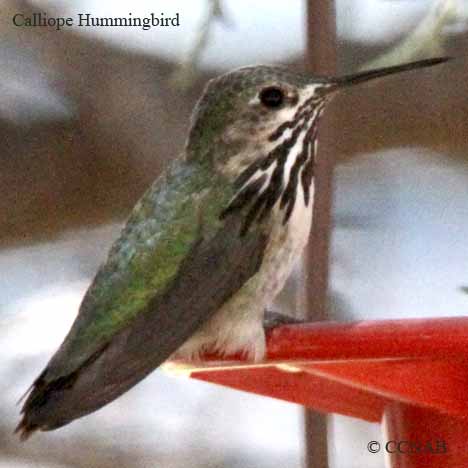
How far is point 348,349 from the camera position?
0.95 metres

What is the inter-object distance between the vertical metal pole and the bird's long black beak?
0.8 inches

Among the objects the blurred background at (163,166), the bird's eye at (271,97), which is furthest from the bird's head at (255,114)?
the blurred background at (163,166)

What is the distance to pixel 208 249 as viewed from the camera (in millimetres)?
1316

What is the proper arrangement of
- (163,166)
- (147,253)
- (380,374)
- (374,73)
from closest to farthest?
(380,374) → (374,73) → (147,253) → (163,166)

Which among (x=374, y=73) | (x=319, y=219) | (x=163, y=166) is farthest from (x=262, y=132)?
(x=163, y=166)

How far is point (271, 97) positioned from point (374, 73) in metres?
0.25

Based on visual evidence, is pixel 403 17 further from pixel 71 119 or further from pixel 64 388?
pixel 64 388

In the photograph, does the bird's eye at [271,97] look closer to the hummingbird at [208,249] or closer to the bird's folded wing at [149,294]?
the hummingbird at [208,249]

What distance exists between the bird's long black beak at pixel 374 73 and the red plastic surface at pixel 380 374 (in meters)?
0.30

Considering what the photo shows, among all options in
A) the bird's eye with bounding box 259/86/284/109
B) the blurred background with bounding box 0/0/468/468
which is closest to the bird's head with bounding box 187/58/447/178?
the bird's eye with bounding box 259/86/284/109

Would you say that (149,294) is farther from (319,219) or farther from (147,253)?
(319,219)

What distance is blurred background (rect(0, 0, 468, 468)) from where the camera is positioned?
2.11 meters

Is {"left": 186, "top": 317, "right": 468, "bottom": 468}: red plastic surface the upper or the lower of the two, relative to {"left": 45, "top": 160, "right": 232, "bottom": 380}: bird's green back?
lower

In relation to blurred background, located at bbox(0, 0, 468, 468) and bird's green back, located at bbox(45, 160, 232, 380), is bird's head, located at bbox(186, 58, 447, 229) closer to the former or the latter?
bird's green back, located at bbox(45, 160, 232, 380)
